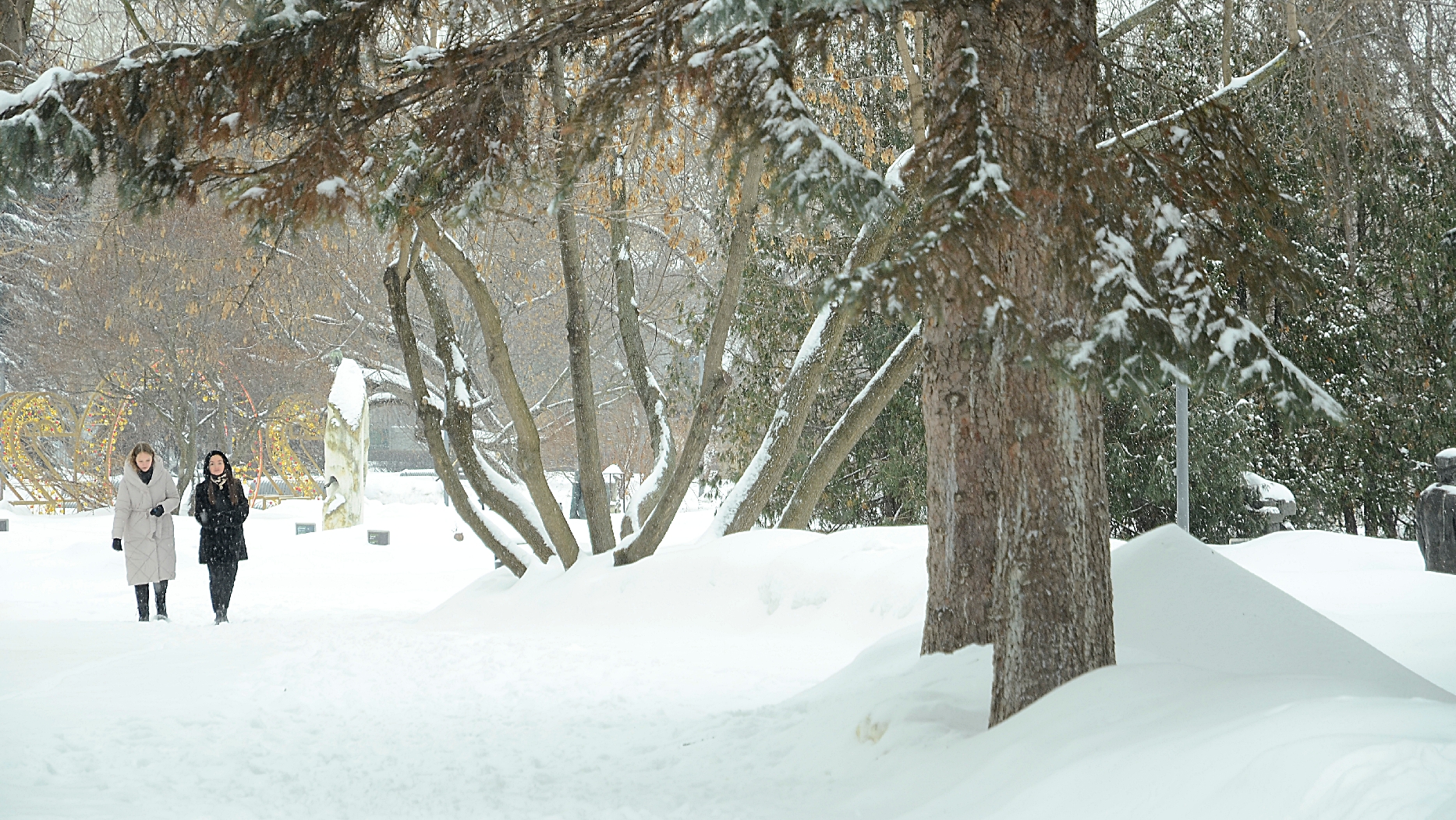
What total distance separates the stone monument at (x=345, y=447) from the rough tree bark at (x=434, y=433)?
9916 millimetres

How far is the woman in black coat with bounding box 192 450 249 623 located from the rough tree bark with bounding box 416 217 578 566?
1.81 metres

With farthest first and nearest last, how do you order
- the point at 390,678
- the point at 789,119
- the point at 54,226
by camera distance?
the point at 54,226, the point at 390,678, the point at 789,119

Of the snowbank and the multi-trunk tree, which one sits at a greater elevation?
the multi-trunk tree

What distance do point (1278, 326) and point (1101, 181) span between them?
38.1 feet

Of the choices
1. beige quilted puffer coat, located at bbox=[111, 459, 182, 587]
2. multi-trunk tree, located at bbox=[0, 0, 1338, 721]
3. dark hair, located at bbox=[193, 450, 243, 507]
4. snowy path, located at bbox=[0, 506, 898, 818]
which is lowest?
snowy path, located at bbox=[0, 506, 898, 818]

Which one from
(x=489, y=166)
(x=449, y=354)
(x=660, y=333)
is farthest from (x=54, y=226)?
(x=489, y=166)

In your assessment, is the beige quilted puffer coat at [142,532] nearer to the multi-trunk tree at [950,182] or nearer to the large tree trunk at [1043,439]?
the multi-trunk tree at [950,182]

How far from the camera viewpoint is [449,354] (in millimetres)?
11250

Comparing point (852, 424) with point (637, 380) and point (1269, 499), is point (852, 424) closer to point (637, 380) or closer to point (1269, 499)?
point (637, 380)

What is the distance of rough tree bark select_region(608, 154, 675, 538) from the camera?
11.1m

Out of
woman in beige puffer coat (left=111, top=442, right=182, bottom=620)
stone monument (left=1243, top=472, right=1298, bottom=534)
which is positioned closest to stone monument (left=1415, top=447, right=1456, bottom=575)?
stone monument (left=1243, top=472, right=1298, bottom=534)

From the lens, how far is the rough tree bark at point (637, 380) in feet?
36.5

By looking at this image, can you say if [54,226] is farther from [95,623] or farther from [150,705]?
[150,705]

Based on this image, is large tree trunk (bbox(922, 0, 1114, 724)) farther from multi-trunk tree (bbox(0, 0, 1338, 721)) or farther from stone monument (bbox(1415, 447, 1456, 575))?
stone monument (bbox(1415, 447, 1456, 575))
